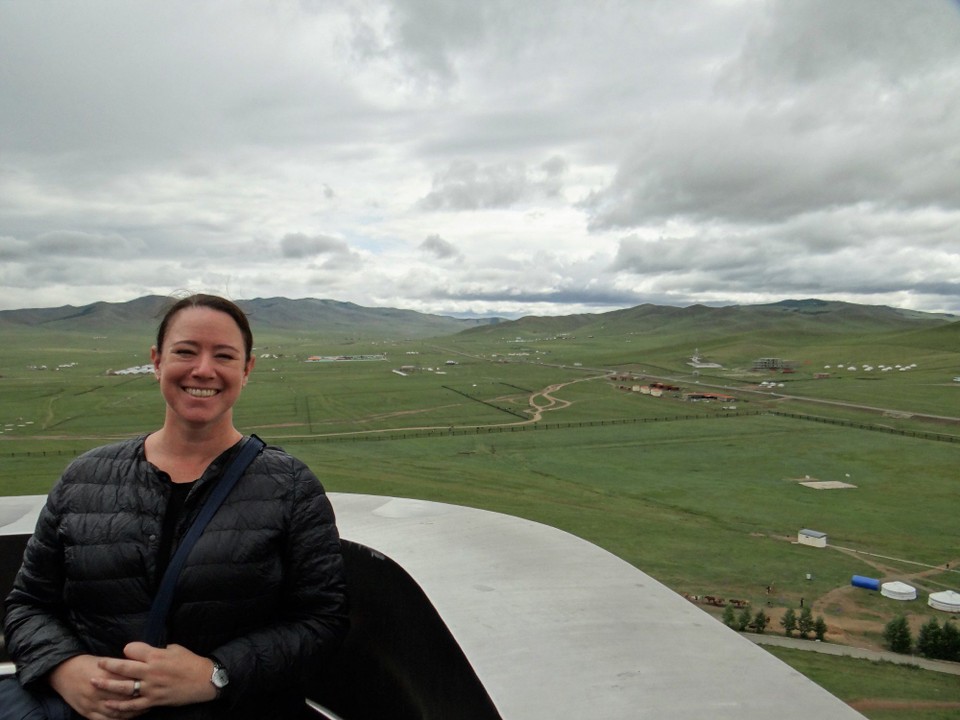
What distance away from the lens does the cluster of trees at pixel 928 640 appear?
18.4 m

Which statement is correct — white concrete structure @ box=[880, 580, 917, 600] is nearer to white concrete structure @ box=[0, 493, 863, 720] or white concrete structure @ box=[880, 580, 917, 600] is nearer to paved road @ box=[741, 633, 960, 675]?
paved road @ box=[741, 633, 960, 675]

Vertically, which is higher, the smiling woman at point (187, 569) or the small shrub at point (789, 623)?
the smiling woman at point (187, 569)

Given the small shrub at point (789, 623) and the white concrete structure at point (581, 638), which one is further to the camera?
the small shrub at point (789, 623)

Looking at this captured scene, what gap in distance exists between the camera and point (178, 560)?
231 centimetres

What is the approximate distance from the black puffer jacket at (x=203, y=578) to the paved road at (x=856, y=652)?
18849 mm

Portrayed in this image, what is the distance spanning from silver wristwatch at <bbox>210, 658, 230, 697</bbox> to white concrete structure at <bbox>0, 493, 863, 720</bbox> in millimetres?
1101

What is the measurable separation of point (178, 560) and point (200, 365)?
75 centimetres

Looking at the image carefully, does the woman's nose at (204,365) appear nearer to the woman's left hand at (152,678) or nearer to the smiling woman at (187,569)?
the smiling woman at (187,569)

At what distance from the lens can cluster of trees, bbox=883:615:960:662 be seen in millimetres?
18438

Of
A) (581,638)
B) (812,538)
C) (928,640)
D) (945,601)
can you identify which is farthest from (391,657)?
(812,538)

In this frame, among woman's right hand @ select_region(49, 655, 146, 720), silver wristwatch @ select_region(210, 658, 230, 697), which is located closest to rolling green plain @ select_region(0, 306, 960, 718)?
silver wristwatch @ select_region(210, 658, 230, 697)

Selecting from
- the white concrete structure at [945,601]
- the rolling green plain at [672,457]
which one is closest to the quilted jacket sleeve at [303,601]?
the rolling green plain at [672,457]

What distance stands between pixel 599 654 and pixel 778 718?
81cm

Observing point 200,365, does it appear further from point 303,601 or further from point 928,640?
point 928,640
